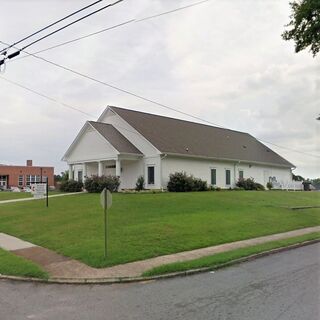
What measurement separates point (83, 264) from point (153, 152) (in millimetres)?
22547

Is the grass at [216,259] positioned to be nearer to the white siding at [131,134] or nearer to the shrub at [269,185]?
the white siding at [131,134]

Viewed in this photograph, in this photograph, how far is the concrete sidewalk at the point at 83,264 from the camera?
10297 mm

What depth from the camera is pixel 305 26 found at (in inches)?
677

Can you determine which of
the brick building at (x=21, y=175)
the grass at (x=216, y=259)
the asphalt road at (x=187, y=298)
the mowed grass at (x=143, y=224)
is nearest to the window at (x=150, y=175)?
the mowed grass at (x=143, y=224)

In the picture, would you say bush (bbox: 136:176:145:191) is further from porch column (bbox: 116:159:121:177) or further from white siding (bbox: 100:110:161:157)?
white siding (bbox: 100:110:161:157)

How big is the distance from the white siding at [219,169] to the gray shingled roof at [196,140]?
2.04 feet

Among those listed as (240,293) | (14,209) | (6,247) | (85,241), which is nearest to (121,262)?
(85,241)

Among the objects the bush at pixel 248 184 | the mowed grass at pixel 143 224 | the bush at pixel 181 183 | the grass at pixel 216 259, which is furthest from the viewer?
the bush at pixel 248 184

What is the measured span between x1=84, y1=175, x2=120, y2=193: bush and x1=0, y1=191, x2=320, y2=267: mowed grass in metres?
7.03

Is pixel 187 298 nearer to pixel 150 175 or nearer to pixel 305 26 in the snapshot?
pixel 305 26

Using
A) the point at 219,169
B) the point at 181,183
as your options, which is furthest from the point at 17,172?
the point at 181,183

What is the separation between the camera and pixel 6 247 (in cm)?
1403

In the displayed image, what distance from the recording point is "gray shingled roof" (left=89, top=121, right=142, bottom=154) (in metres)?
33.9

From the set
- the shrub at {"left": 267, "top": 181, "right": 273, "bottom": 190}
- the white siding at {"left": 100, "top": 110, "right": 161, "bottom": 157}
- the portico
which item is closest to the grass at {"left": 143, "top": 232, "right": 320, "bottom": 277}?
A: the white siding at {"left": 100, "top": 110, "right": 161, "bottom": 157}
